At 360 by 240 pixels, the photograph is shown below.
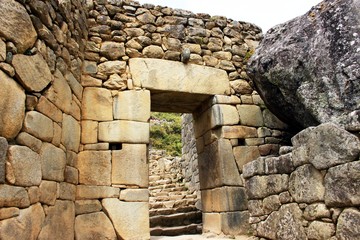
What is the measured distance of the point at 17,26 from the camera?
103 inches

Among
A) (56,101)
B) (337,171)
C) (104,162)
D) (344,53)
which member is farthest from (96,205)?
(344,53)

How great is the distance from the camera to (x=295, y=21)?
15.7ft

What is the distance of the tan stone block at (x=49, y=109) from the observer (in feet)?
10.00

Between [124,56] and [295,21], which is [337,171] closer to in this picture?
[295,21]

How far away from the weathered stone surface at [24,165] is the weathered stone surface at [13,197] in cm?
7

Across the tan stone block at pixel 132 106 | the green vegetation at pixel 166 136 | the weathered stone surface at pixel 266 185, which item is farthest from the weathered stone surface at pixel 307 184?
the green vegetation at pixel 166 136

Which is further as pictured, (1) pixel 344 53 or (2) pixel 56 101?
(1) pixel 344 53

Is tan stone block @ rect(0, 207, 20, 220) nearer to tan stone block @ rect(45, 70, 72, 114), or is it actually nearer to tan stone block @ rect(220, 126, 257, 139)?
tan stone block @ rect(45, 70, 72, 114)

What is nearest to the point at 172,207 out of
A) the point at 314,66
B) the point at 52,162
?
the point at 52,162

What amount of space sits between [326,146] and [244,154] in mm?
2504

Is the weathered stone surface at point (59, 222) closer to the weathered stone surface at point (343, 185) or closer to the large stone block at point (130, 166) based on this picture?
the large stone block at point (130, 166)

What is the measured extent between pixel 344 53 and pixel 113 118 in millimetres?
3210

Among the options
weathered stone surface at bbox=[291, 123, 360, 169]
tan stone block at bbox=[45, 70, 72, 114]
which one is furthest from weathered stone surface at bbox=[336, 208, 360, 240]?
tan stone block at bbox=[45, 70, 72, 114]

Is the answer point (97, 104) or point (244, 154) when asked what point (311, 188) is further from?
point (97, 104)
